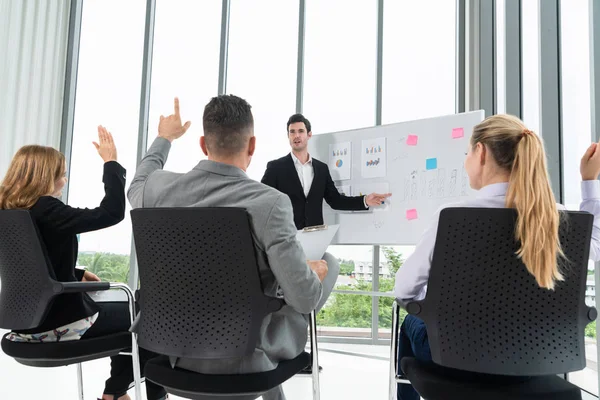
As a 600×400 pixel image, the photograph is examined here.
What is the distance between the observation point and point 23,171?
6.15 feet

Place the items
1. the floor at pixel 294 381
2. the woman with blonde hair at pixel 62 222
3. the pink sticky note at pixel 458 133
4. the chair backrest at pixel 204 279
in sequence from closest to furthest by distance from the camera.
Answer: the chair backrest at pixel 204 279, the woman with blonde hair at pixel 62 222, the floor at pixel 294 381, the pink sticky note at pixel 458 133

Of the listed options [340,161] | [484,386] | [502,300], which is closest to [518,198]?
[502,300]

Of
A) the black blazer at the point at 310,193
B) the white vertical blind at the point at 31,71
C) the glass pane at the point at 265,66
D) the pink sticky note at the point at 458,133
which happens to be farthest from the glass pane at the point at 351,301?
the white vertical blind at the point at 31,71

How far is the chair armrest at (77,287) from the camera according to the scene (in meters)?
1.64

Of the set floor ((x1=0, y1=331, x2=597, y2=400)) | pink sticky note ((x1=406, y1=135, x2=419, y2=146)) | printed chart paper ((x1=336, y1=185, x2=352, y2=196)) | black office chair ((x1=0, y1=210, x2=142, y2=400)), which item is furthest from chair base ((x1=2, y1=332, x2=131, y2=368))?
pink sticky note ((x1=406, y1=135, x2=419, y2=146))

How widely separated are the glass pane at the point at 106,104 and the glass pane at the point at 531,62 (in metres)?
3.78

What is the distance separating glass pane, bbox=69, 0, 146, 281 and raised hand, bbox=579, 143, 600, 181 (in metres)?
4.42

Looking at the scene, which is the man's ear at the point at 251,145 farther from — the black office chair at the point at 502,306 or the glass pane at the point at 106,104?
the glass pane at the point at 106,104

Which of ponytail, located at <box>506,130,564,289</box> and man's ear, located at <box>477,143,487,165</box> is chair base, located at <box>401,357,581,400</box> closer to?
ponytail, located at <box>506,130,564,289</box>

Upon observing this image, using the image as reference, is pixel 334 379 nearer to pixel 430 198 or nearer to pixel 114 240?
pixel 430 198

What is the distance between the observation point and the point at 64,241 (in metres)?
1.82

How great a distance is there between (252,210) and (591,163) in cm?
112

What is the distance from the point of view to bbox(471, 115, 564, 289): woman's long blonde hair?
1121 millimetres

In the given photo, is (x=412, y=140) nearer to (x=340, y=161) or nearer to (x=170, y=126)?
(x=340, y=161)
